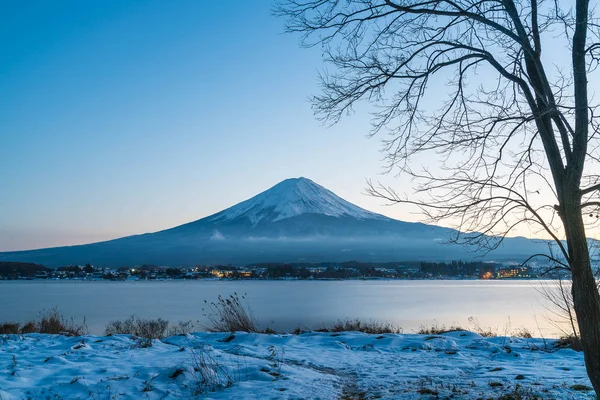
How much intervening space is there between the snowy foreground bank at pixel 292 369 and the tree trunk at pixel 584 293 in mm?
883

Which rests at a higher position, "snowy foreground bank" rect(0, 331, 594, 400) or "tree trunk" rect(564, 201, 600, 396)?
"tree trunk" rect(564, 201, 600, 396)

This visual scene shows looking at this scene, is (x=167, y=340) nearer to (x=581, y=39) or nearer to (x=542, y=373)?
(x=542, y=373)

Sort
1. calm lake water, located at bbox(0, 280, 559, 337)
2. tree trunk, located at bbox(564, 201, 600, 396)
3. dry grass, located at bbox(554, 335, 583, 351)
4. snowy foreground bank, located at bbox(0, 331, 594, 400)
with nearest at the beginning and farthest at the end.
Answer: tree trunk, located at bbox(564, 201, 600, 396) < snowy foreground bank, located at bbox(0, 331, 594, 400) < dry grass, located at bbox(554, 335, 583, 351) < calm lake water, located at bbox(0, 280, 559, 337)

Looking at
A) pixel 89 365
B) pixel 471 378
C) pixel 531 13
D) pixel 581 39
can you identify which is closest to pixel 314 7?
pixel 531 13

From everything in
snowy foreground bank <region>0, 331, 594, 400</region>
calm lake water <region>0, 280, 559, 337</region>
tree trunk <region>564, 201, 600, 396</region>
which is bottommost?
calm lake water <region>0, 280, 559, 337</region>

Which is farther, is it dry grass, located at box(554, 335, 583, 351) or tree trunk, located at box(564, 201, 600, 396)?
dry grass, located at box(554, 335, 583, 351)

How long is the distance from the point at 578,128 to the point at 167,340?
830cm

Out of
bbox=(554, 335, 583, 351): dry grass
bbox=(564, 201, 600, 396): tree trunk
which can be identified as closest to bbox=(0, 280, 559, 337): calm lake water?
bbox=(554, 335, 583, 351): dry grass

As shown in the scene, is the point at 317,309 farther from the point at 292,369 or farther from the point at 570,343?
the point at 292,369

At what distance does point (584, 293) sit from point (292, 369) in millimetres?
3735

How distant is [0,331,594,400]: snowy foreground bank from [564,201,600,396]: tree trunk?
0.88 metres

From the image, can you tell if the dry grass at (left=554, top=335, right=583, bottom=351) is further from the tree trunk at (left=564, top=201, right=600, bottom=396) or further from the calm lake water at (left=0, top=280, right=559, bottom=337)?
the tree trunk at (left=564, top=201, right=600, bottom=396)

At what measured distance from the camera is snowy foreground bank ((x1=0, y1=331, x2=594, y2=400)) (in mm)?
5266

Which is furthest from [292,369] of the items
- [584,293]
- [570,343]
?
[570,343]
